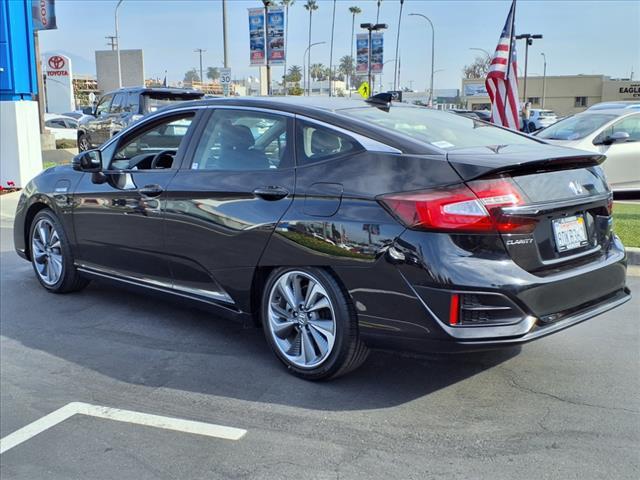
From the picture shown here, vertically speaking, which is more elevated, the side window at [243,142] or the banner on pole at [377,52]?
the banner on pole at [377,52]

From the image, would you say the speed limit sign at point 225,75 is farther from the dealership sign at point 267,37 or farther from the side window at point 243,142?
the side window at point 243,142

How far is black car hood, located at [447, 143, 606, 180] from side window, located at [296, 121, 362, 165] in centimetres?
60

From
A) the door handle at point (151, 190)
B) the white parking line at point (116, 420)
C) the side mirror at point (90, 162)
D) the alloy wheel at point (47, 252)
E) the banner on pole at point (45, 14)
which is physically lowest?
the white parking line at point (116, 420)

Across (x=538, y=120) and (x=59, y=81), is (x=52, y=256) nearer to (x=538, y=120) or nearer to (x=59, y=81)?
(x=538, y=120)

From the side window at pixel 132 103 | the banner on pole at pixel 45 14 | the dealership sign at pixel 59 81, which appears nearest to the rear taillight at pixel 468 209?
the side window at pixel 132 103

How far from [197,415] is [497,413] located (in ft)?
5.26

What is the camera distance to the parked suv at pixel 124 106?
50.1 feet

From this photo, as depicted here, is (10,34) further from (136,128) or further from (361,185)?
(361,185)

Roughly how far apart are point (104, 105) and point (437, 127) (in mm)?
15540

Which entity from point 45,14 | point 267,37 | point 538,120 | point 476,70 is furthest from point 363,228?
point 476,70

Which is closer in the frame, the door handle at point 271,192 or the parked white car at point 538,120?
the door handle at point 271,192

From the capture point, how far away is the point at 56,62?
199 feet

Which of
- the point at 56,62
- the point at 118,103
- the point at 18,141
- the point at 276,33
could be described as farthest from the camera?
the point at 56,62

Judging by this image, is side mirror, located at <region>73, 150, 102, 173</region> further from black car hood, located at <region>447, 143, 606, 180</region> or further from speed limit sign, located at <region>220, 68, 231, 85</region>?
speed limit sign, located at <region>220, 68, 231, 85</region>
